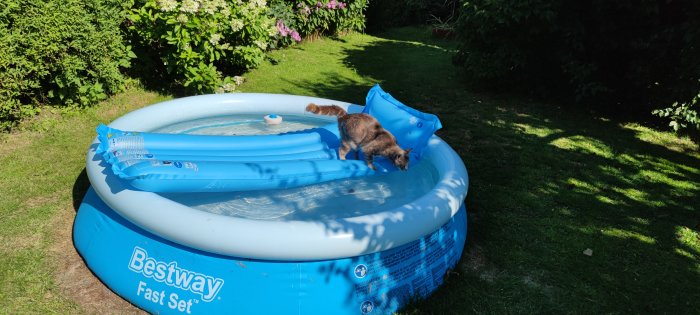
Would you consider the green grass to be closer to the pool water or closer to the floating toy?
the pool water

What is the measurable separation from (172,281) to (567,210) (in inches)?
176

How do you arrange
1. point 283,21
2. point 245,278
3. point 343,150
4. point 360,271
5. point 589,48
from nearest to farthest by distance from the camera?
point 245,278 < point 360,271 < point 343,150 < point 589,48 < point 283,21

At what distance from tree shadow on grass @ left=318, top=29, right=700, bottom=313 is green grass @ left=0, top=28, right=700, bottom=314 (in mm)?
17

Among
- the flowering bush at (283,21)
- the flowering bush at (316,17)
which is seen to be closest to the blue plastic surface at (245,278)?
the flowering bush at (283,21)

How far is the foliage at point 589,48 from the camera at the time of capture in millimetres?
8219

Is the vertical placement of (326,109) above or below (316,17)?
below

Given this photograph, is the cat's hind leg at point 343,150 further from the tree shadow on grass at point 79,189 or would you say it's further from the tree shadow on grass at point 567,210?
the tree shadow on grass at point 79,189

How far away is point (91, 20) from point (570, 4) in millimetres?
8187

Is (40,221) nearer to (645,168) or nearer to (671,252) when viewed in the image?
(671,252)

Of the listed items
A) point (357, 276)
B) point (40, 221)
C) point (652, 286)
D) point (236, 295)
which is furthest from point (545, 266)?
point (40, 221)

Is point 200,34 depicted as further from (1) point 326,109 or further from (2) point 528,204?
(2) point 528,204

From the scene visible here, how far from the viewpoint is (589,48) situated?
934 centimetres

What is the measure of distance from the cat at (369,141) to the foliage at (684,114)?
5240mm

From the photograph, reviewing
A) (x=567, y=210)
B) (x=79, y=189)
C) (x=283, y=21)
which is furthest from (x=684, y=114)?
(x=79, y=189)
